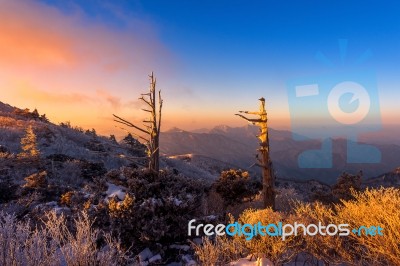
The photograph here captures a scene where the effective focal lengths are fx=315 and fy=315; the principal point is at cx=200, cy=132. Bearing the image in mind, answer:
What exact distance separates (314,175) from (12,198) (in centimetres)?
18317

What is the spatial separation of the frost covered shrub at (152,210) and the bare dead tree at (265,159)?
11.9 ft

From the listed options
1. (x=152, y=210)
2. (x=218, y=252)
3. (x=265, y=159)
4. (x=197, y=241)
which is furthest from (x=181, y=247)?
(x=265, y=159)

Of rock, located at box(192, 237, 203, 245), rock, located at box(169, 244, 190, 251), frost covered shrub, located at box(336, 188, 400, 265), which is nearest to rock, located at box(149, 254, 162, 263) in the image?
rock, located at box(169, 244, 190, 251)

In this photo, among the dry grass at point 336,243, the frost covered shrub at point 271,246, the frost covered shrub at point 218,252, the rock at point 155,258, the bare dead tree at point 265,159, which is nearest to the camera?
the frost covered shrub at point 218,252

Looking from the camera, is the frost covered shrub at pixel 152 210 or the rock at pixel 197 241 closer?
the frost covered shrub at pixel 152 210

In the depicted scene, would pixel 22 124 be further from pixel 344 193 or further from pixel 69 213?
pixel 344 193

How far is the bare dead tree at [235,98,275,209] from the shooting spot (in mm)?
12758

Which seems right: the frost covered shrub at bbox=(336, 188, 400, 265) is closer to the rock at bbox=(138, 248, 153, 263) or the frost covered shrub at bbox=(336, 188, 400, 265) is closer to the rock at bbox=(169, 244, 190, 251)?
the rock at bbox=(169, 244, 190, 251)

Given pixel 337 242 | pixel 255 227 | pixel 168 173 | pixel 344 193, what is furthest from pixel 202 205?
pixel 344 193

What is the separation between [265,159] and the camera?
12.9 metres

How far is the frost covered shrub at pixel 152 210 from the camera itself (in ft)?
27.3

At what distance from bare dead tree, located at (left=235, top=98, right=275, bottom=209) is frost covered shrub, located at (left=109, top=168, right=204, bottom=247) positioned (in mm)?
3630

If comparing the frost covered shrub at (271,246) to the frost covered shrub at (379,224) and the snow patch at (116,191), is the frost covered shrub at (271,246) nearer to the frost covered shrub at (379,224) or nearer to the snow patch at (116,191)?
the frost covered shrub at (379,224)

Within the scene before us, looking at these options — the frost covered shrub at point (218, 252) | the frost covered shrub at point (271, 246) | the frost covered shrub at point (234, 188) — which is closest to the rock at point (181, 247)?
the frost covered shrub at point (218, 252)
